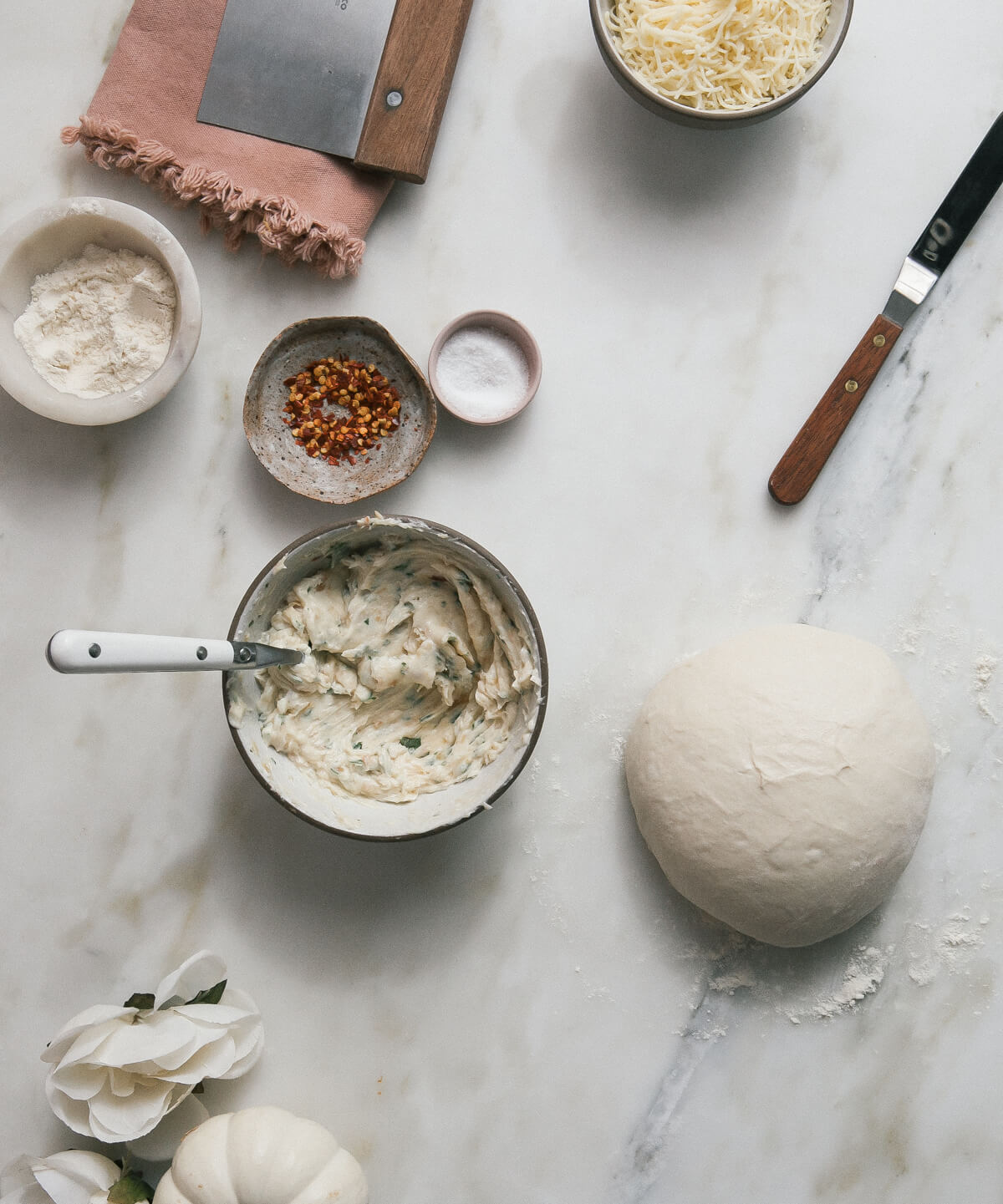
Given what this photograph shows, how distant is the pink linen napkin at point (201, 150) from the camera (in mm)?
1646

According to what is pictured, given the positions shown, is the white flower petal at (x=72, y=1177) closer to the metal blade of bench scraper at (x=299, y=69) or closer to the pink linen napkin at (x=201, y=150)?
the pink linen napkin at (x=201, y=150)

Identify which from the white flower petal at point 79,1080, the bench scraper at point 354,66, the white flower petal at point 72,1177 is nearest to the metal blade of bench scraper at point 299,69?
the bench scraper at point 354,66

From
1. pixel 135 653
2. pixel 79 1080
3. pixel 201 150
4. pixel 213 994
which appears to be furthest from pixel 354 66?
pixel 79 1080

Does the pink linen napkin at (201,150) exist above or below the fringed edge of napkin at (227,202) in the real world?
above

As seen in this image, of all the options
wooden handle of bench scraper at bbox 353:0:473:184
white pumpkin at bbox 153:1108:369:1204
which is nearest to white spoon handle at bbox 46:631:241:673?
white pumpkin at bbox 153:1108:369:1204

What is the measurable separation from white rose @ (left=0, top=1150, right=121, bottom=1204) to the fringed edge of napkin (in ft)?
5.18

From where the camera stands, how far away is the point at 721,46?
5.08 feet

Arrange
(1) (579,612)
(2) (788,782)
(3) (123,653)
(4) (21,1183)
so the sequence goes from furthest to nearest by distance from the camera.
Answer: (1) (579,612) → (4) (21,1183) → (2) (788,782) → (3) (123,653)

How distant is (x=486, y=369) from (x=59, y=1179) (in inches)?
60.6

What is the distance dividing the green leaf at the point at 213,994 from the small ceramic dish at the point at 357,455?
2.81ft

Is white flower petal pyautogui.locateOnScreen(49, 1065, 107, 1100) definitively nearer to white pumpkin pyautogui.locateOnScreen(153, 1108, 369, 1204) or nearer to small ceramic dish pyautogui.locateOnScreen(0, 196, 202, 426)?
white pumpkin pyautogui.locateOnScreen(153, 1108, 369, 1204)

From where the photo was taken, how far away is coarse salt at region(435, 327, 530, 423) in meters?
1.67

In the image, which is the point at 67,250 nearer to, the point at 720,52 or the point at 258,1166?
the point at 720,52

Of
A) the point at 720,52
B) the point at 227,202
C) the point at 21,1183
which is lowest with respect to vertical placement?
the point at 21,1183
